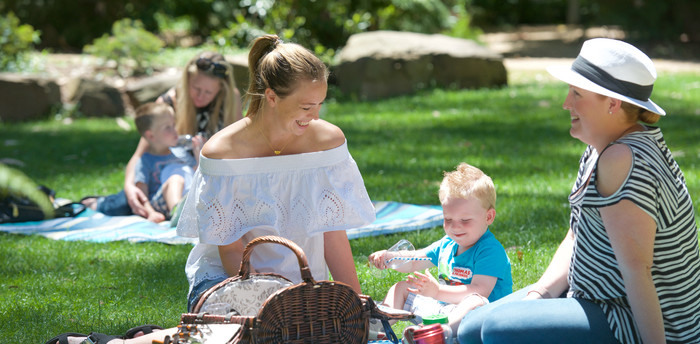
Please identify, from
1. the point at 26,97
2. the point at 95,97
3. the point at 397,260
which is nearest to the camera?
the point at 397,260

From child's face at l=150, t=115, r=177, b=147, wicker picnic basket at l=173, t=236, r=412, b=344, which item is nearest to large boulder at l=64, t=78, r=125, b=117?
child's face at l=150, t=115, r=177, b=147

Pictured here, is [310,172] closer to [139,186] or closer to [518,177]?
[139,186]

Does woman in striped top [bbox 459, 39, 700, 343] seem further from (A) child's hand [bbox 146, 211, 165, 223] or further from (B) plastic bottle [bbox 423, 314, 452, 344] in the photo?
(A) child's hand [bbox 146, 211, 165, 223]

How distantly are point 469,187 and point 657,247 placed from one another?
3.16 ft

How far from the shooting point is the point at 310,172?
3289 millimetres

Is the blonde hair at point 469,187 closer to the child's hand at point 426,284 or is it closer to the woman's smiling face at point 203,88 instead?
the child's hand at point 426,284

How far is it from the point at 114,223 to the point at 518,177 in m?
3.39

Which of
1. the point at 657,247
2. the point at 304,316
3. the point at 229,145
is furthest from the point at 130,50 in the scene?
the point at 657,247

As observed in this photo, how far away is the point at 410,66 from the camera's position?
12.0 m

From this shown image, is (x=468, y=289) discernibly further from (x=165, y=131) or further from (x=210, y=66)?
(x=165, y=131)

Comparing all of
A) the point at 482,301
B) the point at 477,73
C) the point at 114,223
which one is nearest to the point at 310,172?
the point at 482,301

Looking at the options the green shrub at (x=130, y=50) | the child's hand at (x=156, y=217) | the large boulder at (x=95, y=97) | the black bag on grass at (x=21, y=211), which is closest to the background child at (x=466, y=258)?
the child's hand at (x=156, y=217)

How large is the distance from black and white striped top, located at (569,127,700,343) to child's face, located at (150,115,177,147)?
384 cm

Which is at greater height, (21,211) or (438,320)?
(438,320)
